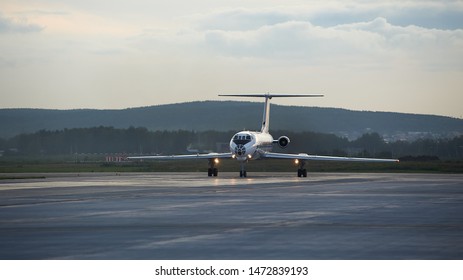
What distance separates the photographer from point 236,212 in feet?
91.9

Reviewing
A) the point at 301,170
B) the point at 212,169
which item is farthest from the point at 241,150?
the point at 301,170

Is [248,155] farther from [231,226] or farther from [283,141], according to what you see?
[231,226]

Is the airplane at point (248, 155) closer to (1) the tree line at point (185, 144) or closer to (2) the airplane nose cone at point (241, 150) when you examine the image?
(2) the airplane nose cone at point (241, 150)

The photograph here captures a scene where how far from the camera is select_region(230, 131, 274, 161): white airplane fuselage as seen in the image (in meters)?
66.9

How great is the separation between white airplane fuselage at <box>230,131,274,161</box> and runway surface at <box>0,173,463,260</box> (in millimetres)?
28445

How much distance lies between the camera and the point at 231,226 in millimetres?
23172

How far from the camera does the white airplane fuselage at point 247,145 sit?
66.9m

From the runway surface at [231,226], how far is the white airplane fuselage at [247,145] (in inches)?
1120

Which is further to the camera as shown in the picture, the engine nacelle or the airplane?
the engine nacelle

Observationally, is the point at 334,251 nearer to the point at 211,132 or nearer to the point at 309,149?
the point at 309,149

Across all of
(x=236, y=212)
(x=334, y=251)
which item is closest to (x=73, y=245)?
(x=334, y=251)

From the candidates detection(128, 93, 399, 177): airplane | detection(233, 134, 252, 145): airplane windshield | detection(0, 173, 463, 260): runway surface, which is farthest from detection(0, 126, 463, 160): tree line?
detection(0, 173, 463, 260): runway surface

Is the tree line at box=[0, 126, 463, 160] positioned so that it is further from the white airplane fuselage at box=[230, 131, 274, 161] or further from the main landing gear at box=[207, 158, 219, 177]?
the main landing gear at box=[207, 158, 219, 177]

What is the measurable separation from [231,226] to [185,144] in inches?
4338
